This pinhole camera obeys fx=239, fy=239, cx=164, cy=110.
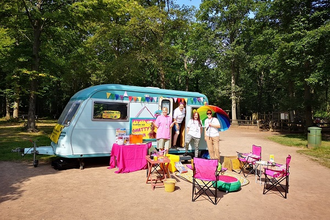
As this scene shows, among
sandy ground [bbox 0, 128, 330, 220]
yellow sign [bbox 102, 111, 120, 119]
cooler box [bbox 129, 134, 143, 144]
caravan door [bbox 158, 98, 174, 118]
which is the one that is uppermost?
caravan door [bbox 158, 98, 174, 118]

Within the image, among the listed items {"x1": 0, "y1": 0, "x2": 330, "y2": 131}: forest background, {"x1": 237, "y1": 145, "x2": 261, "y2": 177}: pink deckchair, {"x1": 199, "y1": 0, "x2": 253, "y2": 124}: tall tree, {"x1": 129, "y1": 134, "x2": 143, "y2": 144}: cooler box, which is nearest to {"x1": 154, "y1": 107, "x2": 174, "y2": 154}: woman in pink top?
{"x1": 129, "y1": 134, "x2": 143, "y2": 144}: cooler box

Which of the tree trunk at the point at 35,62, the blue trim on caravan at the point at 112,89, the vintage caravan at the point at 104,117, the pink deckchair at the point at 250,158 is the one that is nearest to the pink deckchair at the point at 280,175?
the pink deckchair at the point at 250,158

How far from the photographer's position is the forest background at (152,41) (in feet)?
48.6

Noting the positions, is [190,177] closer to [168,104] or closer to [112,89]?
[168,104]

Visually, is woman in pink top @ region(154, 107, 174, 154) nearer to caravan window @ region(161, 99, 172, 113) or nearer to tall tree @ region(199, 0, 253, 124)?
caravan window @ region(161, 99, 172, 113)

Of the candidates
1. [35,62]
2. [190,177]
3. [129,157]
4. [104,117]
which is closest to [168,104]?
[104,117]

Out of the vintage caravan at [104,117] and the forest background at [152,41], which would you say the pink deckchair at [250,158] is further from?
the forest background at [152,41]

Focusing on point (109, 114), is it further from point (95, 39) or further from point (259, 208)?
point (95, 39)

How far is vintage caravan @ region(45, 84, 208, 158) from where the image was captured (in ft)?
23.5

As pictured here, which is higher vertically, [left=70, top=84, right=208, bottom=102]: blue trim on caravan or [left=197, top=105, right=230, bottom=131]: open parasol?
[left=70, top=84, right=208, bottom=102]: blue trim on caravan

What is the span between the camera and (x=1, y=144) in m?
11.1

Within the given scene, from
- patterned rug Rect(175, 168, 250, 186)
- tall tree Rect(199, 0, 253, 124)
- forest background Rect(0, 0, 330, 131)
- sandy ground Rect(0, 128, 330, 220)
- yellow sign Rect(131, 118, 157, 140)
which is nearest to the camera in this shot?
sandy ground Rect(0, 128, 330, 220)

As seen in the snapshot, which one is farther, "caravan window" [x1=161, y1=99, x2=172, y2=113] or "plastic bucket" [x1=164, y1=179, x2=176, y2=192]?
"caravan window" [x1=161, y1=99, x2=172, y2=113]

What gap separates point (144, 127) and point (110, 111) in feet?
4.22
